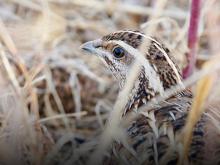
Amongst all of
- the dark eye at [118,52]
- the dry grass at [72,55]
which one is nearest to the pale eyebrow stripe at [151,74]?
the dark eye at [118,52]

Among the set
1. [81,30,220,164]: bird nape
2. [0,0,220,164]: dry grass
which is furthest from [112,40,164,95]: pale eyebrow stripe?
[0,0,220,164]: dry grass

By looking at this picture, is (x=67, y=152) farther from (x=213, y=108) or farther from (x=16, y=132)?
(x=213, y=108)

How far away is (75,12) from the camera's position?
205 inches

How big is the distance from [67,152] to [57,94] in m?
0.74

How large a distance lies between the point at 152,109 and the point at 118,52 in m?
0.43

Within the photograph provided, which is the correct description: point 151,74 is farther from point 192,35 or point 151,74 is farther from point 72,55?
point 72,55

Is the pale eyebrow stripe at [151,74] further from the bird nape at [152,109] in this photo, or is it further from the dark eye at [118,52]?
the dark eye at [118,52]

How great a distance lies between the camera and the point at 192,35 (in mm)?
3635

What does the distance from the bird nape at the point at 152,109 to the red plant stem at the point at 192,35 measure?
15.0 inches

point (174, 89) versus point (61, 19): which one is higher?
point (61, 19)

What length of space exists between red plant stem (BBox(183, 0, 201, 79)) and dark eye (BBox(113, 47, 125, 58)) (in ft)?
1.49

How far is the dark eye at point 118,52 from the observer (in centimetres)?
338

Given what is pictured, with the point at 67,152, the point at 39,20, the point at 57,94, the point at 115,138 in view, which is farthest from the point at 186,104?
the point at 39,20

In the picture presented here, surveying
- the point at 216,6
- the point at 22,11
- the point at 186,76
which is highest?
the point at 22,11
